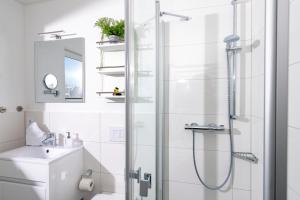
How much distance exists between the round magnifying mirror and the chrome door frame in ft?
6.23

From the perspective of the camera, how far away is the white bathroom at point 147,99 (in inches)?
26.8

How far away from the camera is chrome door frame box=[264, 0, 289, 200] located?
19.8 inches

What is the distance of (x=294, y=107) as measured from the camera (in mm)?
647

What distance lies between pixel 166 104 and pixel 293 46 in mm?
966

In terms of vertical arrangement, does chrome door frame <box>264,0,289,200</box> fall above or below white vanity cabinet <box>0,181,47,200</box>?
above

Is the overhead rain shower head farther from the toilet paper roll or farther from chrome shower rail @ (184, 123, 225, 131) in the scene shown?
the toilet paper roll

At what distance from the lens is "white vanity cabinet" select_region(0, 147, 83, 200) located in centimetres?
137

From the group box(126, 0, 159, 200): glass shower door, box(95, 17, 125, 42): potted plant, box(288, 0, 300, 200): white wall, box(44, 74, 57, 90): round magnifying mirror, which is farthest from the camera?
box(44, 74, 57, 90): round magnifying mirror

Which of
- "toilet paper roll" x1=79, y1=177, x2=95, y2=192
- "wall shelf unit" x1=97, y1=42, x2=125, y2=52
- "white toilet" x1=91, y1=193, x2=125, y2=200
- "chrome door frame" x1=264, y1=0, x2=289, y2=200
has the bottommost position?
"white toilet" x1=91, y1=193, x2=125, y2=200

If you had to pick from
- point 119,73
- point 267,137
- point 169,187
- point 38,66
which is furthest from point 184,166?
point 38,66

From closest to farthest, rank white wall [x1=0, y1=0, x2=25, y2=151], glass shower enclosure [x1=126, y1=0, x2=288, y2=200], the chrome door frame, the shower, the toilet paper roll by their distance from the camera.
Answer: the chrome door frame < glass shower enclosure [x1=126, y1=0, x2=288, y2=200] < the shower < the toilet paper roll < white wall [x1=0, y1=0, x2=25, y2=151]

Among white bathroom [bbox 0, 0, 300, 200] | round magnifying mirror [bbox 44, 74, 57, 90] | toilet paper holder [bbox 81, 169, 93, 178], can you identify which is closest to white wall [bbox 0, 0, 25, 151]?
white bathroom [bbox 0, 0, 300, 200]

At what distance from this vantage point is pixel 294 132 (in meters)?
0.63

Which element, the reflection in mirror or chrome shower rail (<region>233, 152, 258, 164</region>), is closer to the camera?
chrome shower rail (<region>233, 152, 258, 164</region>)
